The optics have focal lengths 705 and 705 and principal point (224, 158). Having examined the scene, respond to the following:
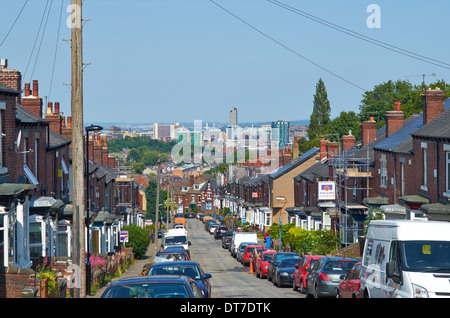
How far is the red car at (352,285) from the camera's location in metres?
19.9

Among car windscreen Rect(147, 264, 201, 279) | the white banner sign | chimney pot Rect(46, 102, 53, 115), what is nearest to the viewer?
car windscreen Rect(147, 264, 201, 279)

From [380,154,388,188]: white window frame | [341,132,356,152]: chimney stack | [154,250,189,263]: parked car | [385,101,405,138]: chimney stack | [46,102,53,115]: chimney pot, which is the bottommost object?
[154,250,189,263]: parked car

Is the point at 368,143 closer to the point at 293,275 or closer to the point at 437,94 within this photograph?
the point at 437,94

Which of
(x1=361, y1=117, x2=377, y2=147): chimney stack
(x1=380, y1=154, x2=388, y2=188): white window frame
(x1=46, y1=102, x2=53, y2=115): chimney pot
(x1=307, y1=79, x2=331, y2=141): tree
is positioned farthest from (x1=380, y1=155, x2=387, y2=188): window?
(x1=307, y1=79, x2=331, y2=141): tree

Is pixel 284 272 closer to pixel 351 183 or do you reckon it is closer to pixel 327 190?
pixel 327 190

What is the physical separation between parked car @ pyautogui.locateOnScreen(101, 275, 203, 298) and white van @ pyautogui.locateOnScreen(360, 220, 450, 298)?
4.98 m

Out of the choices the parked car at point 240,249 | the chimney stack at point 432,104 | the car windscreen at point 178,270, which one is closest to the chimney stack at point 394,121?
the chimney stack at point 432,104

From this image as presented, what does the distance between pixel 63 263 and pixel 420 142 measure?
1818 centimetres

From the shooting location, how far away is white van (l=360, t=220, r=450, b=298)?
15.2 meters

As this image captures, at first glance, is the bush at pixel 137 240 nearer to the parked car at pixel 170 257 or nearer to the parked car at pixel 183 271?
the parked car at pixel 170 257

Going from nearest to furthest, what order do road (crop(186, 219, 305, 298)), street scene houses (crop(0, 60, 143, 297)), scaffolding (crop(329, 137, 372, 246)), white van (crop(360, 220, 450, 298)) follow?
white van (crop(360, 220, 450, 298))
street scene houses (crop(0, 60, 143, 297))
road (crop(186, 219, 305, 298))
scaffolding (crop(329, 137, 372, 246))

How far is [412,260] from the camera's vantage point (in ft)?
52.5

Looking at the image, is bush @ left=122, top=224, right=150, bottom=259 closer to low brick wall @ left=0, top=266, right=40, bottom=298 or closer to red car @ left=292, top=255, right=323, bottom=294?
red car @ left=292, top=255, right=323, bottom=294

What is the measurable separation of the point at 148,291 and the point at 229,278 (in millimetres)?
26520
